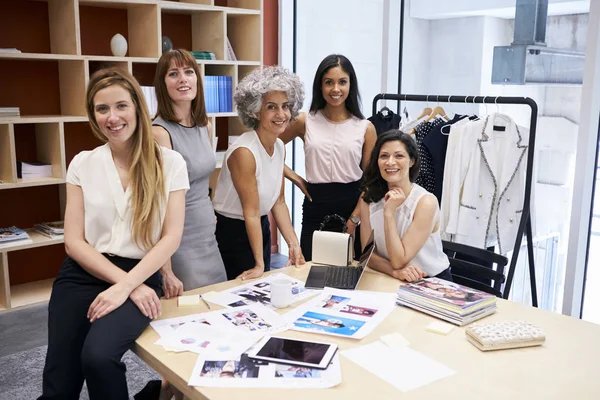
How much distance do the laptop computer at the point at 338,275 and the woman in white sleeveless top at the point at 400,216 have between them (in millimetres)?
126

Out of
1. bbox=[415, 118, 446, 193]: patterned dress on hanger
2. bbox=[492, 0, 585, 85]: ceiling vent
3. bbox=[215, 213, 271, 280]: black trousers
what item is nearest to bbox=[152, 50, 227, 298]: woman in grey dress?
bbox=[215, 213, 271, 280]: black trousers

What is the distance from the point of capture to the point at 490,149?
294 cm

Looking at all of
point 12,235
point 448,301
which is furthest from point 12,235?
point 448,301

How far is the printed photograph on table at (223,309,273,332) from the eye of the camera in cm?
170

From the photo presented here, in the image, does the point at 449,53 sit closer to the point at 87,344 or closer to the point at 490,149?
the point at 490,149

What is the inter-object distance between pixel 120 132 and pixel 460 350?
1.25 meters

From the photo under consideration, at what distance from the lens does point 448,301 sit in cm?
180

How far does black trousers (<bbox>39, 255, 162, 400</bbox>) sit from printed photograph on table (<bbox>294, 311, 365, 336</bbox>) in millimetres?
474

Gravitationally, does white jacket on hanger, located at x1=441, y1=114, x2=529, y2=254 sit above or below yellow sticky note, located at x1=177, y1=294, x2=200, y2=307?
above

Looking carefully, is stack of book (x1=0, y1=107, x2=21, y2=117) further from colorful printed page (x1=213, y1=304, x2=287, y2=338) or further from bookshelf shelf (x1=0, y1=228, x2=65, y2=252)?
colorful printed page (x1=213, y1=304, x2=287, y2=338)

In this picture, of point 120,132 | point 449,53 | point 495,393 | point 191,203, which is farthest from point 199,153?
point 449,53

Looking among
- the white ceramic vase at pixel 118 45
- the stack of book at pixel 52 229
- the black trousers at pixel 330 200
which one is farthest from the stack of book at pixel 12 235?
the black trousers at pixel 330 200

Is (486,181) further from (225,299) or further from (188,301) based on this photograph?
(188,301)

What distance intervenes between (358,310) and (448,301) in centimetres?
28
